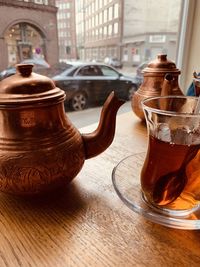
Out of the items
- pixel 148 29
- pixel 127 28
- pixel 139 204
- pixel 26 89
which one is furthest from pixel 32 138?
pixel 148 29

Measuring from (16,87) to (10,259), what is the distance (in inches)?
10.1

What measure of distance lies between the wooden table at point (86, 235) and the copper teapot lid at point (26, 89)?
194 mm

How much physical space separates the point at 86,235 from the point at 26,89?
252 millimetres

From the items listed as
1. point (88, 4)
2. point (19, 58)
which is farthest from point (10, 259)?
point (88, 4)

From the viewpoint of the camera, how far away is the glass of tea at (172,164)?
401 mm

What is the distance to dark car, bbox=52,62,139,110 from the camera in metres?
1.09

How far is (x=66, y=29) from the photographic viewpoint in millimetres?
1015

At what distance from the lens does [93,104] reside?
1194 millimetres

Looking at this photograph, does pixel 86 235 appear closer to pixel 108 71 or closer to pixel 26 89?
pixel 26 89

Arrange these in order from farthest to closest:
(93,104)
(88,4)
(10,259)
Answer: (93,104) → (88,4) → (10,259)

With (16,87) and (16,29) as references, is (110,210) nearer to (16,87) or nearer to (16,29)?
(16,87)

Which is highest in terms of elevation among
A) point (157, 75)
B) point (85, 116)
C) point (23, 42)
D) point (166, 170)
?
point (23, 42)

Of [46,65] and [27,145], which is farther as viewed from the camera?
[46,65]

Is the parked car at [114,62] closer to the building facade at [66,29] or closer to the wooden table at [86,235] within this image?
the building facade at [66,29]
